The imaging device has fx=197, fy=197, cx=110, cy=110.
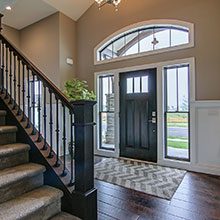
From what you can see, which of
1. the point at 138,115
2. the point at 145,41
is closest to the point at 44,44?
the point at 145,41

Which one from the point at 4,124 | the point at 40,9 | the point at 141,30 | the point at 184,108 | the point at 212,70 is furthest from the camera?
the point at 40,9

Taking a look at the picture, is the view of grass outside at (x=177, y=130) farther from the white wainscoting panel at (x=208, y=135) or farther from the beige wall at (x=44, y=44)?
the beige wall at (x=44, y=44)

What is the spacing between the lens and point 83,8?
5.53 metres

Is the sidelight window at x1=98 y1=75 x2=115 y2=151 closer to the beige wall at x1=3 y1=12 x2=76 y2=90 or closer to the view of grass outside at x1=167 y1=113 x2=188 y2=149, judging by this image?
the beige wall at x1=3 y1=12 x2=76 y2=90

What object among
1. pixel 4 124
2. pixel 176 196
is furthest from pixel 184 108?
pixel 4 124

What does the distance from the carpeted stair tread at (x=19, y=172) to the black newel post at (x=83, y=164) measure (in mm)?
408

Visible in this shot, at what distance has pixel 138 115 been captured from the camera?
475cm

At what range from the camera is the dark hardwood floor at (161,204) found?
226 cm

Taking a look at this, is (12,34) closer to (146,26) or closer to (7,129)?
(146,26)

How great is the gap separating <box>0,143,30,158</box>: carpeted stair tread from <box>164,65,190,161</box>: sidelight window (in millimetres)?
3143

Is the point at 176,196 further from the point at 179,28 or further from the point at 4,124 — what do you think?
the point at 179,28

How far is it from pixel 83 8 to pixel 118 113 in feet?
10.3

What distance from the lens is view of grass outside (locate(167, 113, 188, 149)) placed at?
421cm

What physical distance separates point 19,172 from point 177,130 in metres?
3.40
